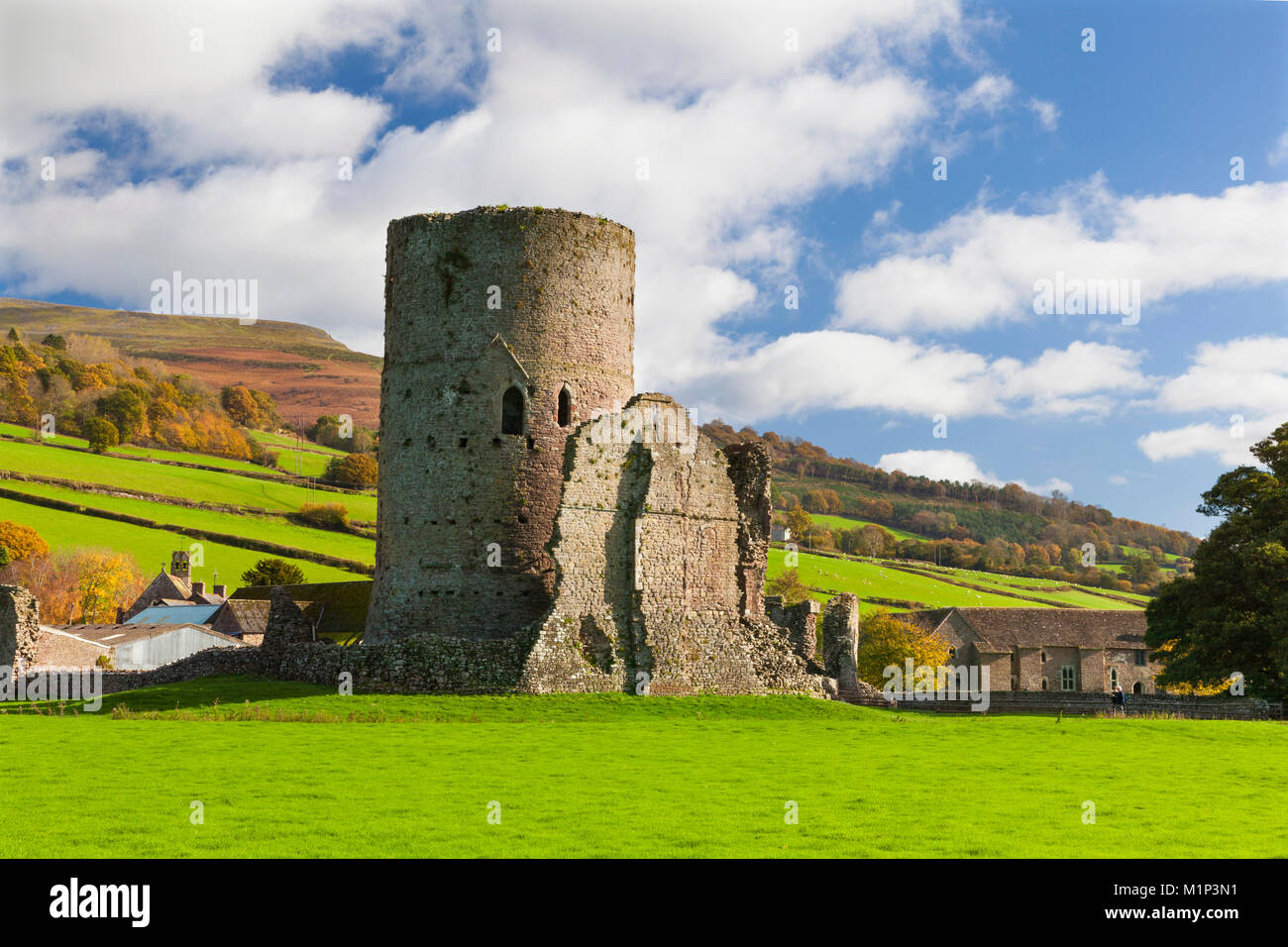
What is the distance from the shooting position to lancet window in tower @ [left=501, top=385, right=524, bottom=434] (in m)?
30.9

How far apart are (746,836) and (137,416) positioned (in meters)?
100

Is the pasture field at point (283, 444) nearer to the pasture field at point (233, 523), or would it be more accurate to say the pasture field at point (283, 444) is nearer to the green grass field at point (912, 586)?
the pasture field at point (233, 523)

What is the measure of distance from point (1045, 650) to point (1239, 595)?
142 ft

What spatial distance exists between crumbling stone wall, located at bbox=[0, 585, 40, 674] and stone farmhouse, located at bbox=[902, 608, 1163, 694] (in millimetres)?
52288

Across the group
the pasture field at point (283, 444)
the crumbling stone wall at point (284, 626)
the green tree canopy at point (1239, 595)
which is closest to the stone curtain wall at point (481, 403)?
the crumbling stone wall at point (284, 626)

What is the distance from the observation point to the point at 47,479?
7925cm

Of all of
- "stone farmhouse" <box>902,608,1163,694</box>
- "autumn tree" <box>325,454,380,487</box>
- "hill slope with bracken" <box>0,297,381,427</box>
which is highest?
"hill slope with bracken" <box>0,297,381,427</box>

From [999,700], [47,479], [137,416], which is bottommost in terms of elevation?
[999,700]

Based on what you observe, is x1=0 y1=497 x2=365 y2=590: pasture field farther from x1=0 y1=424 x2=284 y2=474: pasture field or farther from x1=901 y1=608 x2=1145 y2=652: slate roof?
x1=901 y1=608 x2=1145 y2=652: slate roof

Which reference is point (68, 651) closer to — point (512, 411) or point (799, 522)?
point (512, 411)

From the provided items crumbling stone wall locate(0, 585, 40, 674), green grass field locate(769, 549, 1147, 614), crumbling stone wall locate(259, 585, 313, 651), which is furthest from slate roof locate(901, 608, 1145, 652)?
crumbling stone wall locate(0, 585, 40, 674)

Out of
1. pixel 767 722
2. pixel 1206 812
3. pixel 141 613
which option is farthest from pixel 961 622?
pixel 1206 812
